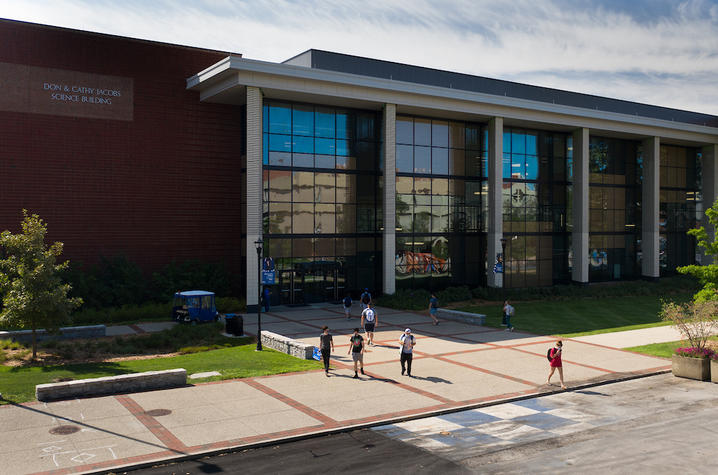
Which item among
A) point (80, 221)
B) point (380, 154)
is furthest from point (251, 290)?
point (380, 154)

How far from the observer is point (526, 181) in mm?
50969

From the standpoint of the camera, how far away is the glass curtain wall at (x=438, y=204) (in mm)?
44781

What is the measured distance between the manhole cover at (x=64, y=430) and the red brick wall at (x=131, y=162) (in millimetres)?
23682

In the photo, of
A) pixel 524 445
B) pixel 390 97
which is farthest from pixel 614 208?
pixel 524 445

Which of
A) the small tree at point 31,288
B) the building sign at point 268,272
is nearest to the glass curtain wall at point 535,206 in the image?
the building sign at point 268,272

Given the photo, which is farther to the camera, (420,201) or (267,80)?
(420,201)

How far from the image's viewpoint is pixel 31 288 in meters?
22.7

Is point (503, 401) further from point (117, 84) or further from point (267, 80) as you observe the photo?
point (117, 84)

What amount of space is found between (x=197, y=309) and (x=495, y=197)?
25.8 m

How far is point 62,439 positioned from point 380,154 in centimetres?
3280

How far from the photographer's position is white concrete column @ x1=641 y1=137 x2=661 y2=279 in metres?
56.2

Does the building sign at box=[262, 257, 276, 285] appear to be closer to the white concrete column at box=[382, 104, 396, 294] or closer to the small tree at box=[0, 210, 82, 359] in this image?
the white concrete column at box=[382, 104, 396, 294]

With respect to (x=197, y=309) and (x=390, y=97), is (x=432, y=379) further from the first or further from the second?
(x=390, y=97)

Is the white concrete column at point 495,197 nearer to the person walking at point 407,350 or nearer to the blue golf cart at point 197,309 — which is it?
the blue golf cart at point 197,309
